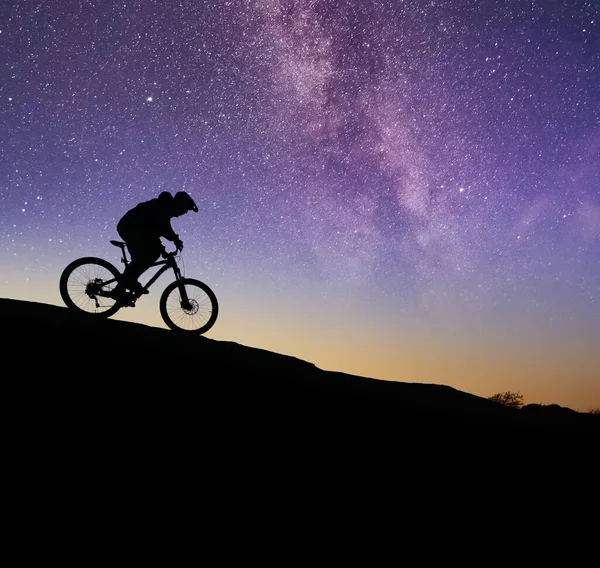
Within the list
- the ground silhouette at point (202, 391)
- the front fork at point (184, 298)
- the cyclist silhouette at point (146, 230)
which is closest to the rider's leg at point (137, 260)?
the cyclist silhouette at point (146, 230)

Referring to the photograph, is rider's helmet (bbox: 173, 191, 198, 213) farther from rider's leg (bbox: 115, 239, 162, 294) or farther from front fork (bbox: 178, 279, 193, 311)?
front fork (bbox: 178, 279, 193, 311)

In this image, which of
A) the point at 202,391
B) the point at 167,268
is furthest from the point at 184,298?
the point at 202,391

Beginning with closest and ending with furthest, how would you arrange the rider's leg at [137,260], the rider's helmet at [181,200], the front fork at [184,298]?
the rider's helmet at [181,200]
the rider's leg at [137,260]
the front fork at [184,298]

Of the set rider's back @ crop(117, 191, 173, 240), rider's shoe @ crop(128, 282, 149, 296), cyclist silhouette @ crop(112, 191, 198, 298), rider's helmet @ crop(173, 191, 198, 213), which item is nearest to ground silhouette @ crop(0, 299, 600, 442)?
rider's shoe @ crop(128, 282, 149, 296)

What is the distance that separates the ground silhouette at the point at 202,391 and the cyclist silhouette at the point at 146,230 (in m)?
1.21

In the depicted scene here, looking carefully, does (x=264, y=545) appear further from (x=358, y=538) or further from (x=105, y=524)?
(x=105, y=524)

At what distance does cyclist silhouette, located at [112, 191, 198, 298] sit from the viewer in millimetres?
8594

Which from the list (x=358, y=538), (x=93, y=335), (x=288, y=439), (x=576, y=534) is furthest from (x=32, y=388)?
(x=576, y=534)

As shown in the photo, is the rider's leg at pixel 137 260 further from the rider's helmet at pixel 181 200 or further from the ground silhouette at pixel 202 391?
the ground silhouette at pixel 202 391

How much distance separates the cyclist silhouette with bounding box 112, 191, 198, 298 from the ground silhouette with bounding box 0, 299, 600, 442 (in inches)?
47.7

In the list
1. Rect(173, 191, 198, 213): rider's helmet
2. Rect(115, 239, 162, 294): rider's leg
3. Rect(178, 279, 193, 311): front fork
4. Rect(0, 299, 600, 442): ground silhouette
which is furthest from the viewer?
Rect(178, 279, 193, 311): front fork

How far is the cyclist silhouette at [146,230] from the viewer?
28.2 feet

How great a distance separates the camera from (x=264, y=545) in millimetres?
3443

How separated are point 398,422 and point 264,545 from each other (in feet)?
9.41
